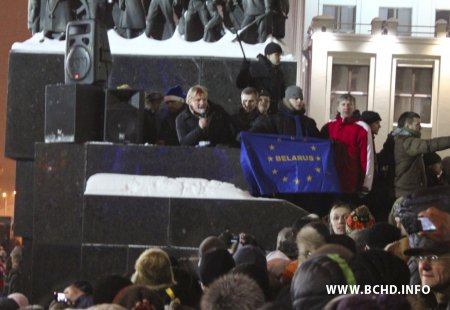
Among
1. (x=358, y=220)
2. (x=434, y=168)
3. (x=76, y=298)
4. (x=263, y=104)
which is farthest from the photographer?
(x=434, y=168)

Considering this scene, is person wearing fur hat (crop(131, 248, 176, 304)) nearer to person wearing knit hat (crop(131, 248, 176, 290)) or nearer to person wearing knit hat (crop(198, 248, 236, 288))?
person wearing knit hat (crop(131, 248, 176, 290))

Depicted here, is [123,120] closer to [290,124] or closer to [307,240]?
[290,124]

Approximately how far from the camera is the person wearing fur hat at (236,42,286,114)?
14352 mm

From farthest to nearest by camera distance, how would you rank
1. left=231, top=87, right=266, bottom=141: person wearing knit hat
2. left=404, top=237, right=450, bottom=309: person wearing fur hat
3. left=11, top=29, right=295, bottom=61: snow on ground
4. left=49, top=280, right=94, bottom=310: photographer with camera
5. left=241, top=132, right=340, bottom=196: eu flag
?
left=11, top=29, right=295, bottom=61: snow on ground < left=231, top=87, right=266, bottom=141: person wearing knit hat < left=241, top=132, right=340, bottom=196: eu flag < left=49, top=280, right=94, bottom=310: photographer with camera < left=404, top=237, right=450, bottom=309: person wearing fur hat

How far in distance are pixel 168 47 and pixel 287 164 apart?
385 cm

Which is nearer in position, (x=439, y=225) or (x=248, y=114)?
(x=439, y=225)

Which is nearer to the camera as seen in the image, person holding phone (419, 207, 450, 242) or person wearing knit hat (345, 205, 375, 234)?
person holding phone (419, 207, 450, 242)

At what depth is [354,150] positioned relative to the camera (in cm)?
1258

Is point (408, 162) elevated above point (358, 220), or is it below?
above

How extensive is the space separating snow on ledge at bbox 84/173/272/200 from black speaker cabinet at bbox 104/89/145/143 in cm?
62

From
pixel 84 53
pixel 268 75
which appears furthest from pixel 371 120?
pixel 84 53

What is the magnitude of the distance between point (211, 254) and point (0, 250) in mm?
10021

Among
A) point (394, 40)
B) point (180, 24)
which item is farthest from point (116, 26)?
point (394, 40)

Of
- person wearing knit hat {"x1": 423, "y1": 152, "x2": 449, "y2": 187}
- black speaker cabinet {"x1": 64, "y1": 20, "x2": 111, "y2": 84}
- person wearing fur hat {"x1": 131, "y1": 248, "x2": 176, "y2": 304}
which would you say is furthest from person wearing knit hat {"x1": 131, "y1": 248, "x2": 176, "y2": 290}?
person wearing knit hat {"x1": 423, "y1": 152, "x2": 449, "y2": 187}
